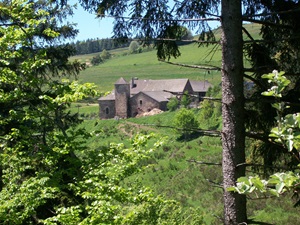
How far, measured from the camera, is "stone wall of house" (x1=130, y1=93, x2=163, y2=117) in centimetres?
6706

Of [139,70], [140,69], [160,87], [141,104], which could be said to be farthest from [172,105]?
[140,69]

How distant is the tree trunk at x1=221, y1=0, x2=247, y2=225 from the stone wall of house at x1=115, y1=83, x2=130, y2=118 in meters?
63.6

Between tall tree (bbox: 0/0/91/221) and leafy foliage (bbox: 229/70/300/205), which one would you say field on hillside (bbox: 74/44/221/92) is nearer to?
tall tree (bbox: 0/0/91/221)

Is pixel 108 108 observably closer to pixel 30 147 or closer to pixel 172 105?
pixel 172 105

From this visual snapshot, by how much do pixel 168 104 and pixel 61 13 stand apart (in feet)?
171

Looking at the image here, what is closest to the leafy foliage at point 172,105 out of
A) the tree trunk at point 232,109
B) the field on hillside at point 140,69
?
the field on hillside at point 140,69

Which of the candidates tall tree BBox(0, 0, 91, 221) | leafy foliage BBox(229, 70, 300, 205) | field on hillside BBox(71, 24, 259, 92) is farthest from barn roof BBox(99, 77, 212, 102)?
leafy foliage BBox(229, 70, 300, 205)

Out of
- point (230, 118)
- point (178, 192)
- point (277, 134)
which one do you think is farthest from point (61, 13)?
point (178, 192)

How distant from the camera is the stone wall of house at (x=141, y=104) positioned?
2640 inches

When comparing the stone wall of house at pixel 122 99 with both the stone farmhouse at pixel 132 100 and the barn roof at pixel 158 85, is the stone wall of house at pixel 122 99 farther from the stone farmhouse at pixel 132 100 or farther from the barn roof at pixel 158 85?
the barn roof at pixel 158 85

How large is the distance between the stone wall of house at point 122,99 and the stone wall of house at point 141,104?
974 mm

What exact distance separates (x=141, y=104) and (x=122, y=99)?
10.5 feet

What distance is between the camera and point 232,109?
3727 mm

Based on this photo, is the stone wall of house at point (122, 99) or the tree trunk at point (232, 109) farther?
the stone wall of house at point (122, 99)
